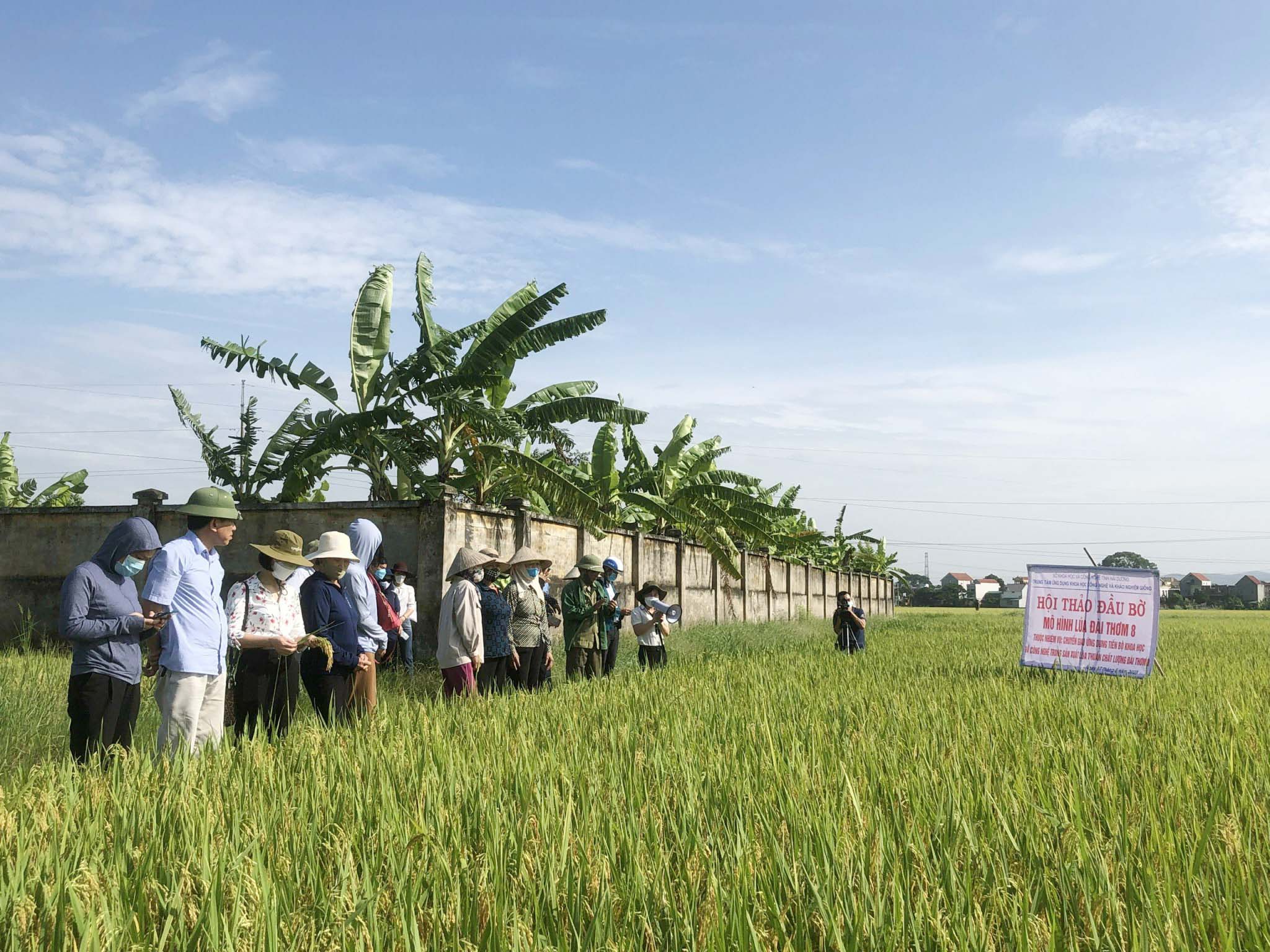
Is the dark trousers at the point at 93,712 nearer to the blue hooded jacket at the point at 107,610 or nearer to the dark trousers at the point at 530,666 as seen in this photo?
the blue hooded jacket at the point at 107,610

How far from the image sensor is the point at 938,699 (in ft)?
24.8

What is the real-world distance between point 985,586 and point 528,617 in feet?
484

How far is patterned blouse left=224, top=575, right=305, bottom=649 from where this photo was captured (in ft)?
18.8

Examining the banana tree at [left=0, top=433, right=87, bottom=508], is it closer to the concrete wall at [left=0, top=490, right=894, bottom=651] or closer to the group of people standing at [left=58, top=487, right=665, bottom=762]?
the concrete wall at [left=0, top=490, right=894, bottom=651]

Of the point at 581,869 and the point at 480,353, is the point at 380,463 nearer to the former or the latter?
the point at 480,353

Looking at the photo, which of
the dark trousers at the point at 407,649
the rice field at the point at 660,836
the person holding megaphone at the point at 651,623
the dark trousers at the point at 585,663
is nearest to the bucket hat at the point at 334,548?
the rice field at the point at 660,836

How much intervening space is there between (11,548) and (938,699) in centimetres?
1218

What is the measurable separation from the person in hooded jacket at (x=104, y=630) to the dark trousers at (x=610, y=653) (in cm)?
545

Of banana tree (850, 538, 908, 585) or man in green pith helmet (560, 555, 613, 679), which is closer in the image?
man in green pith helmet (560, 555, 613, 679)

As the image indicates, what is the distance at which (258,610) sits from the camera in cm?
580

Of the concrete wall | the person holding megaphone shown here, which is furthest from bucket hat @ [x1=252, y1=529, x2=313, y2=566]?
the concrete wall

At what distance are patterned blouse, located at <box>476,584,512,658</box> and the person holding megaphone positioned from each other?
2.28 m

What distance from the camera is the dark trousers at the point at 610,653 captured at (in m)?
10.1

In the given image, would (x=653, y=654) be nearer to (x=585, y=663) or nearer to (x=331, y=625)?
(x=585, y=663)
